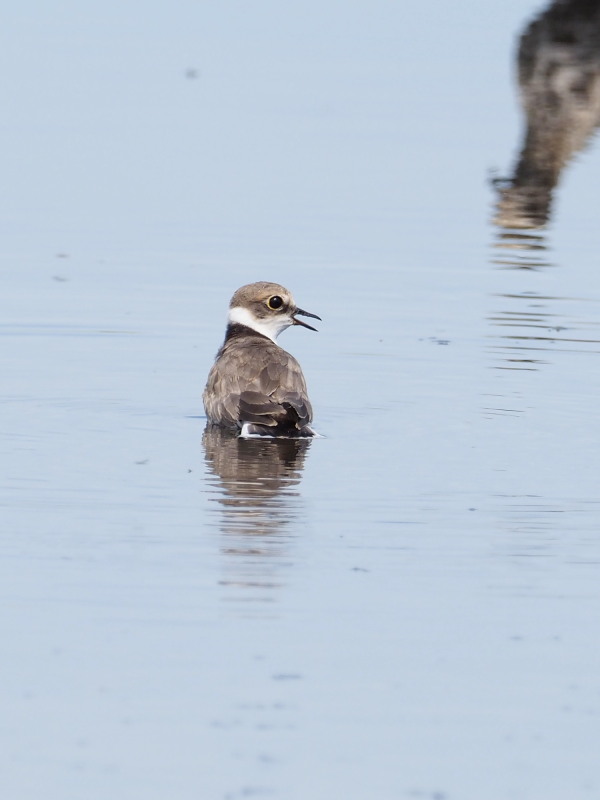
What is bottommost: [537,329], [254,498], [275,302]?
[537,329]

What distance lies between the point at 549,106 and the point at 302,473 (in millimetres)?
13718

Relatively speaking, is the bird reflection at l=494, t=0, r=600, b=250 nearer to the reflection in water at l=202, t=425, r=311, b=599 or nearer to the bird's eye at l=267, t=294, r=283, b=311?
the bird's eye at l=267, t=294, r=283, b=311

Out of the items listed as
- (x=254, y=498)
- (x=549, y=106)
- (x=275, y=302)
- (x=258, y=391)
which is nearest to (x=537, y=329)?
(x=275, y=302)

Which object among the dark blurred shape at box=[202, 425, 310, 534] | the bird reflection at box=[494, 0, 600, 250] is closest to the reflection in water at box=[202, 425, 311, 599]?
the dark blurred shape at box=[202, 425, 310, 534]

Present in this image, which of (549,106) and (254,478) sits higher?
(254,478)

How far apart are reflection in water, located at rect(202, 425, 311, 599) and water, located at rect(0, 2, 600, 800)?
0.03 m

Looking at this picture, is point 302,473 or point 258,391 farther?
point 258,391

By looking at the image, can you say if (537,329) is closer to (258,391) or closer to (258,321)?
(258,321)

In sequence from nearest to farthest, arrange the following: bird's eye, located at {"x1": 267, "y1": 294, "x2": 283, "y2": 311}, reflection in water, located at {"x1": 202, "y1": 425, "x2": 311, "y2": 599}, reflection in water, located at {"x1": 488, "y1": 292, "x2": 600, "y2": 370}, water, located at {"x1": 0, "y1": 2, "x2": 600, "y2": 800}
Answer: water, located at {"x1": 0, "y1": 2, "x2": 600, "y2": 800}
reflection in water, located at {"x1": 202, "y1": 425, "x2": 311, "y2": 599}
bird's eye, located at {"x1": 267, "y1": 294, "x2": 283, "y2": 311}
reflection in water, located at {"x1": 488, "y1": 292, "x2": 600, "y2": 370}

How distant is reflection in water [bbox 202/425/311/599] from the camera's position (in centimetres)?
952

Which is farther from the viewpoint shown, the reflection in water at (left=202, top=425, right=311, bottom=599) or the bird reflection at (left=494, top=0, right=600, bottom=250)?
the bird reflection at (left=494, top=0, right=600, bottom=250)

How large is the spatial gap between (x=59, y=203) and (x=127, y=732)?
12.6 m

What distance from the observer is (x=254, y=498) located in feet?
36.3

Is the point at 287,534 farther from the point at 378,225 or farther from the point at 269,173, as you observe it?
the point at 269,173
